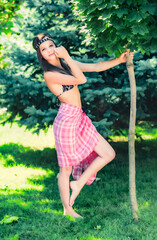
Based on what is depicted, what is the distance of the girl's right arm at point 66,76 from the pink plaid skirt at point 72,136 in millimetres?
281

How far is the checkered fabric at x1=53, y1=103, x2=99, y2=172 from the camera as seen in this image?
11.5 feet

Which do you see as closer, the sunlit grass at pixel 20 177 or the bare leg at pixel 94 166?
the bare leg at pixel 94 166

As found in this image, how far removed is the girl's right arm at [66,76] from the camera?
3321 millimetres

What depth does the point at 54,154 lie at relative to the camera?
674cm

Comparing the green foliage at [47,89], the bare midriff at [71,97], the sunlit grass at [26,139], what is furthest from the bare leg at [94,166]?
the sunlit grass at [26,139]

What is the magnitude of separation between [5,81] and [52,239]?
333 cm

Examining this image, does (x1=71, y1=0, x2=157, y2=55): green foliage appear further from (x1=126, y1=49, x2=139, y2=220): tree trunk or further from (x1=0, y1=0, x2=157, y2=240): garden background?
(x1=0, y1=0, x2=157, y2=240): garden background

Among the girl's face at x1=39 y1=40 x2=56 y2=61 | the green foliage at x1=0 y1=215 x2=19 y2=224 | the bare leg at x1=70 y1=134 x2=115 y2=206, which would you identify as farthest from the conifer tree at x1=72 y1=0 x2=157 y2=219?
the green foliage at x1=0 y1=215 x2=19 y2=224

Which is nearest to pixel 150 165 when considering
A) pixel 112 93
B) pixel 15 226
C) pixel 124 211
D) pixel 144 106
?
pixel 144 106

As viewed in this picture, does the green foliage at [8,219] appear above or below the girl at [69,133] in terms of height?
below

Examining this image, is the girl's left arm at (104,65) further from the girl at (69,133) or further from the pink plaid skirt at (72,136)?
the pink plaid skirt at (72,136)

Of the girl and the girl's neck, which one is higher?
the girl's neck

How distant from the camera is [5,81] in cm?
566

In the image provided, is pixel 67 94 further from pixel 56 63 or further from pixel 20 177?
pixel 20 177
